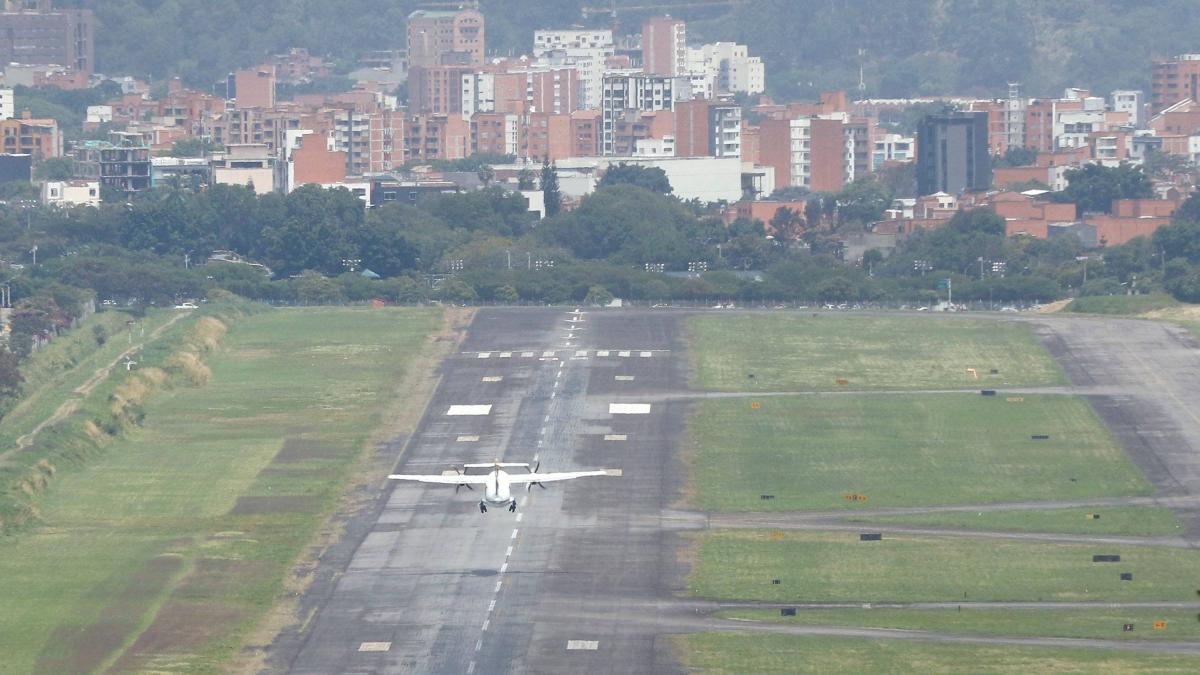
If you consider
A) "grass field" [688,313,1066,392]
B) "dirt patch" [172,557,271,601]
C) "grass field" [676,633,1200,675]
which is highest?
"grass field" [688,313,1066,392]

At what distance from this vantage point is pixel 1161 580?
108 metres

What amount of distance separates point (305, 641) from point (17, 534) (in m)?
24.2

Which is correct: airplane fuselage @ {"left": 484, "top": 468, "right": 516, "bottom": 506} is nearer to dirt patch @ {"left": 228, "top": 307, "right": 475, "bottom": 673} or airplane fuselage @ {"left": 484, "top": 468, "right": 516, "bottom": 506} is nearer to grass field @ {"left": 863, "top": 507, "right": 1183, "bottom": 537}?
dirt patch @ {"left": 228, "top": 307, "right": 475, "bottom": 673}

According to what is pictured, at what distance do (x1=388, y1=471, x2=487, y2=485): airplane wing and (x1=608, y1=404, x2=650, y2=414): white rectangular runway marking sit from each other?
66.6 ft

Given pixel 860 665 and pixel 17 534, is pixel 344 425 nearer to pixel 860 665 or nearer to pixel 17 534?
pixel 17 534

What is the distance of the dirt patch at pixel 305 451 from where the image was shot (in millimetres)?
139500

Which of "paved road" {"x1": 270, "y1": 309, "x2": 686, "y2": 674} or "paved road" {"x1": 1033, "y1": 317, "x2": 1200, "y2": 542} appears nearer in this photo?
"paved road" {"x1": 270, "y1": 309, "x2": 686, "y2": 674}

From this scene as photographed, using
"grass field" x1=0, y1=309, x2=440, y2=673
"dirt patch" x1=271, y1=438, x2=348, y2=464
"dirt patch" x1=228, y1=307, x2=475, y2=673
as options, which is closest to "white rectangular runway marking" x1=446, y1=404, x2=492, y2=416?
"dirt patch" x1=228, y1=307, x2=475, y2=673

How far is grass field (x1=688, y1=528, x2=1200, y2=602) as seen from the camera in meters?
106

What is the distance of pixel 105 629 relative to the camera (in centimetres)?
10100

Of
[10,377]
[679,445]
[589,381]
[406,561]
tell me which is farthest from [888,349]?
[406,561]

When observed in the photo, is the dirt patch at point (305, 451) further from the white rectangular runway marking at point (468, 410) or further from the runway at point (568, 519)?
the white rectangular runway marking at point (468, 410)

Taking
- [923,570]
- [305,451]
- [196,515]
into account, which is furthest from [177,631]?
[305,451]

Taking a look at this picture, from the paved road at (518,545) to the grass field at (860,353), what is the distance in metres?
5.04
